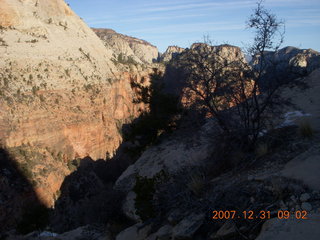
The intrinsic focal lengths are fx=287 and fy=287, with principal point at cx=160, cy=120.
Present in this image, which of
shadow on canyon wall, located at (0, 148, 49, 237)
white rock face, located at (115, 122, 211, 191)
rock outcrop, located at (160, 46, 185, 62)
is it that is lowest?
shadow on canyon wall, located at (0, 148, 49, 237)

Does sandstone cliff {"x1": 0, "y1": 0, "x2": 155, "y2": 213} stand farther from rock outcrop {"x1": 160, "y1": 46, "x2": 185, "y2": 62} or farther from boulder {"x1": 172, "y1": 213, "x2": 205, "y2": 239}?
rock outcrop {"x1": 160, "y1": 46, "x2": 185, "y2": 62}

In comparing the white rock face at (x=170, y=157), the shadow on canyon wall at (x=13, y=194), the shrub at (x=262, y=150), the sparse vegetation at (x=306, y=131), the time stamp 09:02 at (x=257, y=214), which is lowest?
the shadow on canyon wall at (x=13, y=194)

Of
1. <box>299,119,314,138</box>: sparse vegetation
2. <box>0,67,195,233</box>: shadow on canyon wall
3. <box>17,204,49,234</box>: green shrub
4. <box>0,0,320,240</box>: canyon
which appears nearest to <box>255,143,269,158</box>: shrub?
<box>0,0,320,240</box>: canyon

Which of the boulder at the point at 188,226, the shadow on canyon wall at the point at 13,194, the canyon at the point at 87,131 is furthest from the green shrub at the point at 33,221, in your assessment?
the boulder at the point at 188,226

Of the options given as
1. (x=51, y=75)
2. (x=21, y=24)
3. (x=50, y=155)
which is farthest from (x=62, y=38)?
(x=50, y=155)

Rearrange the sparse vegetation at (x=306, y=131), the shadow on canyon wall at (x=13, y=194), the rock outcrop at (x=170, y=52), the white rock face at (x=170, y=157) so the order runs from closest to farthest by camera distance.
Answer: the sparse vegetation at (x=306, y=131), the white rock face at (x=170, y=157), the shadow on canyon wall at (x=13, y=194), the rock outcrop at (x=170, y=52)

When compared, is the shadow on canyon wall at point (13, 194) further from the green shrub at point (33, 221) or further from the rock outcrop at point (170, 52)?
the rock outcrop at point (170, 52)

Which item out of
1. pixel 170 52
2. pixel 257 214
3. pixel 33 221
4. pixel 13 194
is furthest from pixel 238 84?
pixel 170 52

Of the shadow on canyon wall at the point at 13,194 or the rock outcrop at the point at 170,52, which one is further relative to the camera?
the rock outcrop at the point at 170,52

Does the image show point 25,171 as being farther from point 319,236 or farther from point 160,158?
point 319,236

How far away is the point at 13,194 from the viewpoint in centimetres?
1995

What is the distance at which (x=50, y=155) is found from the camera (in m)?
26.2

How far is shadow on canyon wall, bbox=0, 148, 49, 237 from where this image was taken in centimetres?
1863

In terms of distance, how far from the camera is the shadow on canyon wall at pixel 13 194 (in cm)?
1863
